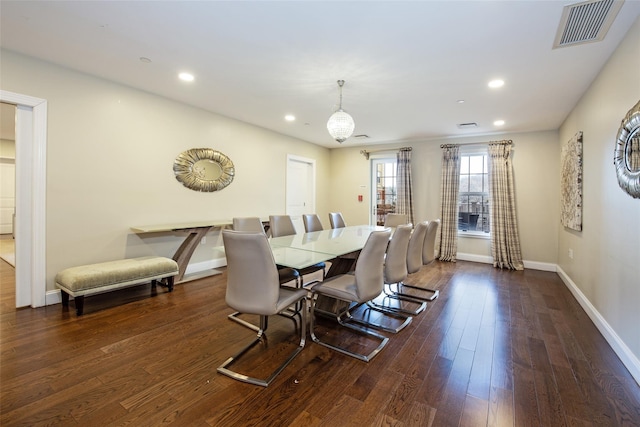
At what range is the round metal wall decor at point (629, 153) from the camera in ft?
6.40

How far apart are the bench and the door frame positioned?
0.23 m

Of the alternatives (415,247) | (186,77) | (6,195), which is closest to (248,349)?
(415,247)

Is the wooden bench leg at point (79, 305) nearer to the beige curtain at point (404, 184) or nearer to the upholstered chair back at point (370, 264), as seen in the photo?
the upholstered chair back at point (370, 264)

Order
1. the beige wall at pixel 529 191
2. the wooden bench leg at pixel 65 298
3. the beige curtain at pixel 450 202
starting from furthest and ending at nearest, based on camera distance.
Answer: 1. the beige curtain at pixel 450 202
2. the beige wall at pixel 529 191
3. the wooden bench leg at pixel 65 298

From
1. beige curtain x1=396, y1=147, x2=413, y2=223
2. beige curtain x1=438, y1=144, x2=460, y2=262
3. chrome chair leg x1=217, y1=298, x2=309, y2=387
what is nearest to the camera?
chrome chair leg x1=217, y1=298, x2=309, y2=387

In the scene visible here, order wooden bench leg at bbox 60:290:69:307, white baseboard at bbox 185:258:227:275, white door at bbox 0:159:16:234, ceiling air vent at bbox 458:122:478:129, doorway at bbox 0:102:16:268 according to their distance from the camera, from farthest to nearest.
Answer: white door at bbox 0:159:16:234 → doorway at bbox 0:102:16:268 → ceiling air vent at bbox 458:122:478:129 → white baseboard at bbox 185:258:227:275 → wooden bench leg at bbox 60:290:69:307

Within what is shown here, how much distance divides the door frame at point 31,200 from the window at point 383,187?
5.69 metres

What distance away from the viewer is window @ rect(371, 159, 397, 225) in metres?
6.68

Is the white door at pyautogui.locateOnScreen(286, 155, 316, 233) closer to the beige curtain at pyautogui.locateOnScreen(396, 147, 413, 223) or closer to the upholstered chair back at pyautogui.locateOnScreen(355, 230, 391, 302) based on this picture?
the beige curtain at pyautogui.locateOnScreen(396, 147, 413, 223)

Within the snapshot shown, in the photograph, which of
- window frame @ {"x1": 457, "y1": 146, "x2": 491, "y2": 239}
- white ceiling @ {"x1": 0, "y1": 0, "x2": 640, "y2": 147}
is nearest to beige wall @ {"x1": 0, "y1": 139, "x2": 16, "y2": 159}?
white ceiling @ {"x1": 0, "y1": 0, "x2": 640, "y2": 147}

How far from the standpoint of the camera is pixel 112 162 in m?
3.42

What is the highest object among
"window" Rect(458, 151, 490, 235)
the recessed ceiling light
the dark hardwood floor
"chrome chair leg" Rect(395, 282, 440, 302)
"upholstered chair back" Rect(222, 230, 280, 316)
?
the recessed ceiling light

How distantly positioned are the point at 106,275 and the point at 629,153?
4.64 m

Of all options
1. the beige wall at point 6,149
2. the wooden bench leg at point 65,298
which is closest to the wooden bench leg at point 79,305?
the wooden bench leg at point 65,298
